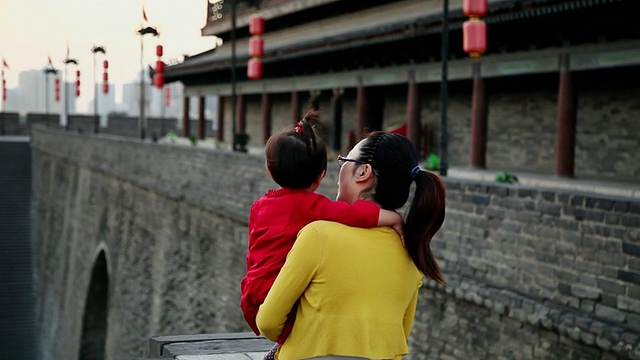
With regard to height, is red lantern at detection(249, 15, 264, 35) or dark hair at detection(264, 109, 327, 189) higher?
red lantern at detection(249, 15, 264, 35)

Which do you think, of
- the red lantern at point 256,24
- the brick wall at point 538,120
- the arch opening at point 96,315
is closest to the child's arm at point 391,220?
the brick wall at point 538,120

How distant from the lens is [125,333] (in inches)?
717

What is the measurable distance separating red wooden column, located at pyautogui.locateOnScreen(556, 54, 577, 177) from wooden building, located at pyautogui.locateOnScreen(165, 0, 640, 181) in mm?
18

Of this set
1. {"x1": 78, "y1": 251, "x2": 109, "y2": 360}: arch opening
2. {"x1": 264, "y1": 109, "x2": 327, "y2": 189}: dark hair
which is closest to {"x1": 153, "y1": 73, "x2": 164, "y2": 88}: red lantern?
{"x1": 78, "y1": 251, "x2": 109, "y2": 360}: arch opening

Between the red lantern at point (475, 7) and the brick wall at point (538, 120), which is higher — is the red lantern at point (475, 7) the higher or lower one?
the higher one

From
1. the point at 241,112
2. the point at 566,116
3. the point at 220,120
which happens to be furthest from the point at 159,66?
the point at 566,116

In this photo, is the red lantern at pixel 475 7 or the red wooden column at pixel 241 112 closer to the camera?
the red lantern at pixel 475 7

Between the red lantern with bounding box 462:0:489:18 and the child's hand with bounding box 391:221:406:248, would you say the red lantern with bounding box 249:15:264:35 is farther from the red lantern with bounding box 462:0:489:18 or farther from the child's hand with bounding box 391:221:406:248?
the child's hand with bounding box 391:221:406:248

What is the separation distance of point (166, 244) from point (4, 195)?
1782 centimetres

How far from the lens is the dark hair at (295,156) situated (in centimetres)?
273

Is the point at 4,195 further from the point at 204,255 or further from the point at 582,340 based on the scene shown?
the point at 582,340

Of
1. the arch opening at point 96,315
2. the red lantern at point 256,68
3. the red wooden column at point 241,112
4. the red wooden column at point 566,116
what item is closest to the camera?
the red wooden column at point 566,116

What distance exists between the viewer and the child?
271cm

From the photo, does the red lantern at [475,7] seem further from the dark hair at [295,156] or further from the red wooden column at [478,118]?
the dark hair at [295,156]
